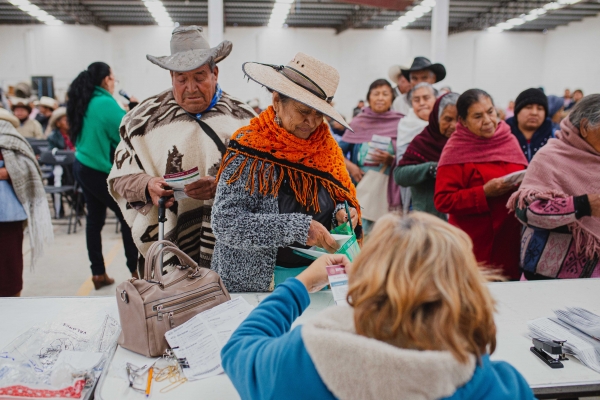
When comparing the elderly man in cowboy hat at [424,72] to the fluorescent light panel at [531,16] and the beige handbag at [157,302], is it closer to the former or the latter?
the beige handbag at [157,302]

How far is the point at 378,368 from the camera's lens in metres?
0.83

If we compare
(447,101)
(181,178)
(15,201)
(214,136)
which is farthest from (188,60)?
(447,101)

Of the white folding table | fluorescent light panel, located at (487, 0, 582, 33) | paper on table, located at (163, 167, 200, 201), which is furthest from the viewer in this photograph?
fluorescent light panel, located at (487, 0, 582, 33)

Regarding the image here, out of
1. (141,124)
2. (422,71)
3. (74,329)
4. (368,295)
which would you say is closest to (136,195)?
(141,124)

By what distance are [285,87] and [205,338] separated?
92 cm

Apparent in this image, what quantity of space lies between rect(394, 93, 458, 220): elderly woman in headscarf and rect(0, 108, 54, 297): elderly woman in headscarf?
2415 mm

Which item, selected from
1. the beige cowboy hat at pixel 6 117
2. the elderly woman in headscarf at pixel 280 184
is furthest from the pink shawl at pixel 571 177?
the beige cowboy hat at pixel 6 117

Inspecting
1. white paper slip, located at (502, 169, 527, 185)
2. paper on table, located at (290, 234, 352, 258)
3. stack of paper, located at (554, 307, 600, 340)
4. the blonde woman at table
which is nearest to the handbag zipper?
paper on table, located at (290, 234, 352, 258)

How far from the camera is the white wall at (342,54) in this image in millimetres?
16781

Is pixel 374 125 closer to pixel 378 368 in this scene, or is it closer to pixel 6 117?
pixel 6 117

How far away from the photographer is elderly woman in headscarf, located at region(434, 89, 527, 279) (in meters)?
2.69

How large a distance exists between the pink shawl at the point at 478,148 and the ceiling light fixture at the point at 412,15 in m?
12.3

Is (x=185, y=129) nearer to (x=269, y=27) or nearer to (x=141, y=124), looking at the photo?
(x=141, y=124)

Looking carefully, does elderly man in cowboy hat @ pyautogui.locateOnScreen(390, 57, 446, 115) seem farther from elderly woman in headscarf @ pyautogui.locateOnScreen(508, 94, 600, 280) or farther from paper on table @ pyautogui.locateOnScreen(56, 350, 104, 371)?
paper on table @ pyautogui.locateOnScreen(56, 350, 104, 371)
